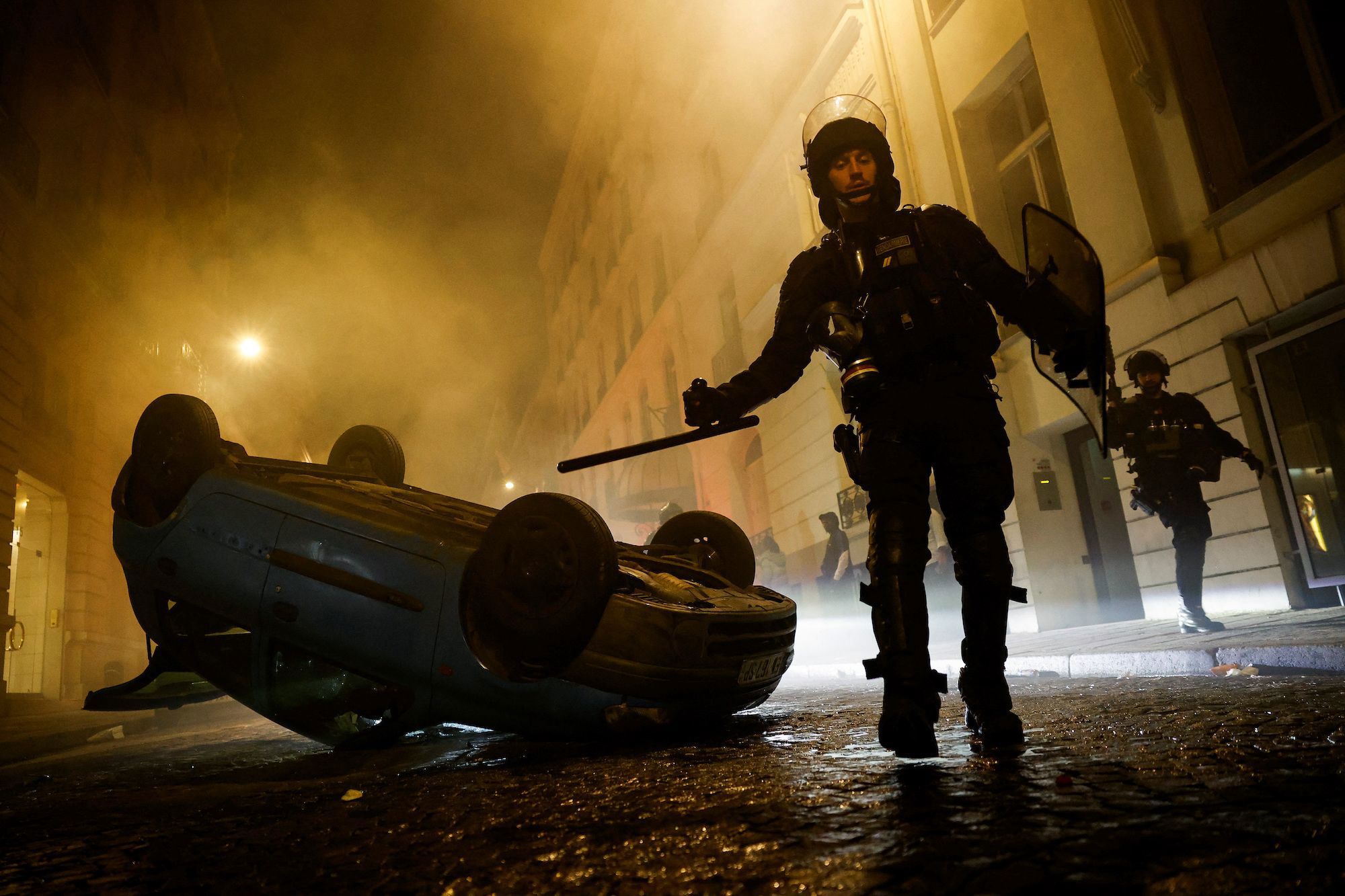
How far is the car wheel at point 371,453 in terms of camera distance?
18.0 feet

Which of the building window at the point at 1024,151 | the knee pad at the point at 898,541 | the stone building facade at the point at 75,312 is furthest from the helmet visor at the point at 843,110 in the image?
the stone building facade at the point at 75,312

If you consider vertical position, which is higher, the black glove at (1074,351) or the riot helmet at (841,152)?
the riot helmet at (841,152)

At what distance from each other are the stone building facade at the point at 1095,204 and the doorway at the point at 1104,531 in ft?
0.08

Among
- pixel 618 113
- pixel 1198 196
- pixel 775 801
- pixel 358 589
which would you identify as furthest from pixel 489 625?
pixel 618 113

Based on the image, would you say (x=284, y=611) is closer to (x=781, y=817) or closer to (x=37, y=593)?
(x=781, y=817)

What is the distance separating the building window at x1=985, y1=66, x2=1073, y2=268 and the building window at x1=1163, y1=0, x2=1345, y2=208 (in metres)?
1.75

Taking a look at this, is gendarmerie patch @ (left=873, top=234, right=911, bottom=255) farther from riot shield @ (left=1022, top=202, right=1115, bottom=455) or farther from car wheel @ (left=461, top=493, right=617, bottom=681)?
car wheel @ (left=461, top=493, right=617, bottom=681)

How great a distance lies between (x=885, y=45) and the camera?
484 inches

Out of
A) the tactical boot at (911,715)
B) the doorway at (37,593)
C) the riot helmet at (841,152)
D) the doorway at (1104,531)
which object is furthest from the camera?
the doorway at (37,593)

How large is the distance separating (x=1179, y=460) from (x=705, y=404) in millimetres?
4827

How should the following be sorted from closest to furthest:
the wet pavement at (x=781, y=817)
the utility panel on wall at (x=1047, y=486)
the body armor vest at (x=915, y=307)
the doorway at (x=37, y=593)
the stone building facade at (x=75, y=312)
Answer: the wet pavement at (x=781, y=817), the body armor vest at (x=915, y=307), the utility panel on wall at (x=1047, y=486), the stone building facade at (x=75, y=312), the doorway at (x=37, y=593)

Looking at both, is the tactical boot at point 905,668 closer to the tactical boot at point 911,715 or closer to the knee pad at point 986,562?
the tactical boot at point 911,715

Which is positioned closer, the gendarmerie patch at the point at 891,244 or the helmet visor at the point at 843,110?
the gendarmerie patch at the point at 891,244

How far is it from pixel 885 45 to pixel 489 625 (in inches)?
467
